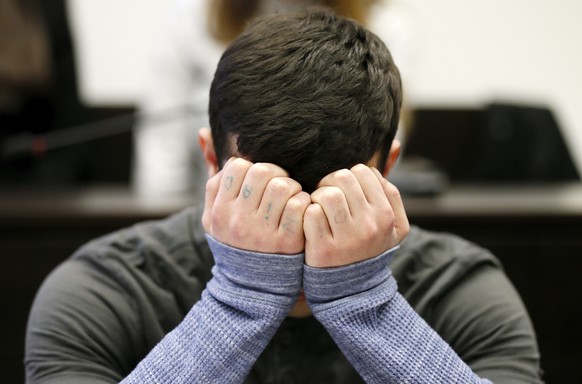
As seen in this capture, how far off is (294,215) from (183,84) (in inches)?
54.8

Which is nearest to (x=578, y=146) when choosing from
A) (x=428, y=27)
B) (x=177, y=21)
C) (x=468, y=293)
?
(x=428, y=27)

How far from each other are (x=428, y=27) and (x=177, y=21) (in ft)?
4.99

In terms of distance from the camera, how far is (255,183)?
33.4 inches

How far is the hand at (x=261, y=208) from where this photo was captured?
2.78ft

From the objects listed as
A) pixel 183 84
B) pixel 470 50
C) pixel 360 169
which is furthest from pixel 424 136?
pixel 360 169

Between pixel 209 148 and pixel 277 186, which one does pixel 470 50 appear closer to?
pixel 209 148

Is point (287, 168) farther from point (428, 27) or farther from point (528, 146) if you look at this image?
point (428, 27)

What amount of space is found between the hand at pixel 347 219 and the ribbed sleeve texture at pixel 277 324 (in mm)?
17

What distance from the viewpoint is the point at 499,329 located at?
996 mm

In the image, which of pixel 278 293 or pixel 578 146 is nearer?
pixel 278 293

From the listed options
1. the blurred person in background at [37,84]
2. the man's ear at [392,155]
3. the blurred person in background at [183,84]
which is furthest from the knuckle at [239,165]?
the blurred person in background at [37,84]

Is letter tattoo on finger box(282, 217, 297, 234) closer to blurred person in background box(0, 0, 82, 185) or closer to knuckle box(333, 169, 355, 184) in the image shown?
knuckle box(333, 169, 355, 184)

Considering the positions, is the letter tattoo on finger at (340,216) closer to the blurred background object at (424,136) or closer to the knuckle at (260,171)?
the knuckle at (260,171)

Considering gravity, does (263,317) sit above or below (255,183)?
below
